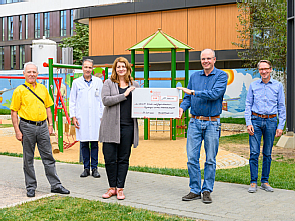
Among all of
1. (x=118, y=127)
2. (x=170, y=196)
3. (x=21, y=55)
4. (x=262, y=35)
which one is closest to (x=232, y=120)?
(x=262, y=35)

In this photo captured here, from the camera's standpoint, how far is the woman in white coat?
5.76 m

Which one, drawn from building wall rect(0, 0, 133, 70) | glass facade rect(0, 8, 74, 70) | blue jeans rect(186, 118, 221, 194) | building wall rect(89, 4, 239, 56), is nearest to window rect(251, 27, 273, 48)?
building wall rect(89, 4, 239, 56)

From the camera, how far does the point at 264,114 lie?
6.28 meters

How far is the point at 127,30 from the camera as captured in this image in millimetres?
29188

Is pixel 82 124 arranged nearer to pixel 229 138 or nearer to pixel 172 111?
pixel 172 111

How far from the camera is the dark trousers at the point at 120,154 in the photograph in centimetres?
582

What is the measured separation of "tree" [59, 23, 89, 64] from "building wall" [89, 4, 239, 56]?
49.5 feet

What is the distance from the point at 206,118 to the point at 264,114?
3.91ft

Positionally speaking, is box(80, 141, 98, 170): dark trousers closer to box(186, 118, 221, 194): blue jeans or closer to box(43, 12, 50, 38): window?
box(186, 118, 221, 194): blue jeans

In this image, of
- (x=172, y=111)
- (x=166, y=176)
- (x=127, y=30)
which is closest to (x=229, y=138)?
(x=166, y=176)

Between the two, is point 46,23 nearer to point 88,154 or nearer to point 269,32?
point 269,32

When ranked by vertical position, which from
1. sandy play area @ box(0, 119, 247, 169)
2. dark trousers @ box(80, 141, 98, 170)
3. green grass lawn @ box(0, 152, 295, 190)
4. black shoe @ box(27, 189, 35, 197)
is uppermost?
dark trousers @ box(80, 141, 98, 170)

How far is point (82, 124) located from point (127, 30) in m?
22.6

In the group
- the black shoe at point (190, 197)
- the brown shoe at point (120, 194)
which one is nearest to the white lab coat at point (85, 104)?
the brown shoe at point (120, 194)
